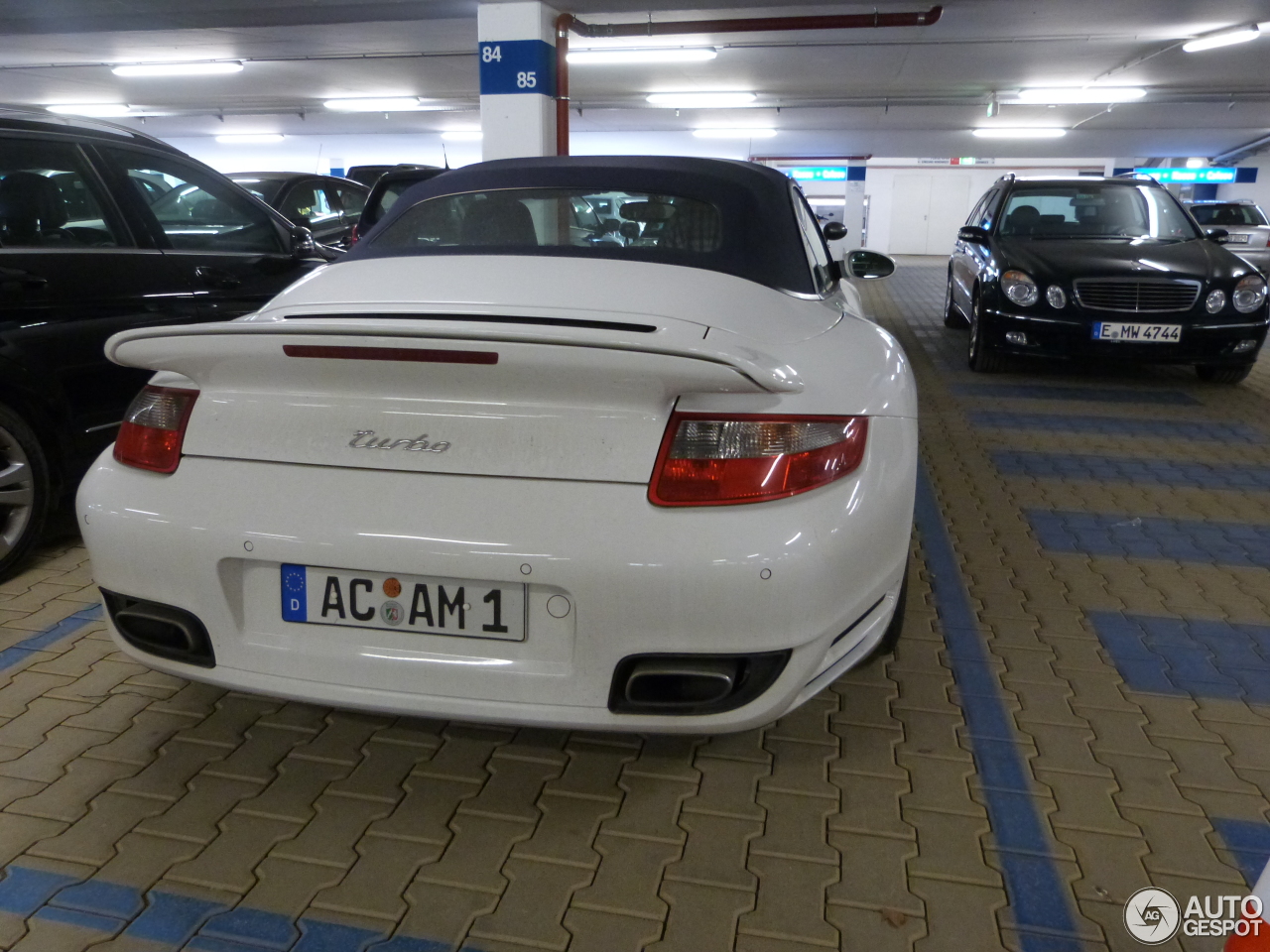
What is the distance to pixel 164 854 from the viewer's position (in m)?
1.93

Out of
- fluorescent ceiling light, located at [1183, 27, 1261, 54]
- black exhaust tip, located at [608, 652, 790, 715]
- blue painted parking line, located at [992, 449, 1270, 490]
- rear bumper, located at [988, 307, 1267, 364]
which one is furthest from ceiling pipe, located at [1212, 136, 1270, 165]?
black exhaust tip, located at [608, 652, 790, 715]

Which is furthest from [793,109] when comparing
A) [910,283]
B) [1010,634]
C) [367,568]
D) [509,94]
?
[367,568]

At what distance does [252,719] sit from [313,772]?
1.08 ft

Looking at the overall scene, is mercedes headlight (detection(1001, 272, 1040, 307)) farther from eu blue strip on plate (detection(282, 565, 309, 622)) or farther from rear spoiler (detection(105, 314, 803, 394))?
eu blue strip on plate (detection(282, 565, 309, 622))

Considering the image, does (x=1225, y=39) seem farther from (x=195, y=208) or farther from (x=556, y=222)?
(x=195, y=208)

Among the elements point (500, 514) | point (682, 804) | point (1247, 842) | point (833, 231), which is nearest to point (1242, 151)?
point (833, 231)

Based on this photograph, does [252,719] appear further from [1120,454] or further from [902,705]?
[1120,454]

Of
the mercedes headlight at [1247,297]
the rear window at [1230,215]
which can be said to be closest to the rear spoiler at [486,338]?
the mercedes headlight at [1247,297]

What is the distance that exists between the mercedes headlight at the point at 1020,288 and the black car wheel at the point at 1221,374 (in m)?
1.44

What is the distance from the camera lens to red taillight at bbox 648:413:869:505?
1751 millimetres

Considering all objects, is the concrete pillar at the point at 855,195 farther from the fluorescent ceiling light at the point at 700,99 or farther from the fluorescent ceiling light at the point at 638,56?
the fluorescent ceiling light at the point at 638,56

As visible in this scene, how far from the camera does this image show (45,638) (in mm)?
2900

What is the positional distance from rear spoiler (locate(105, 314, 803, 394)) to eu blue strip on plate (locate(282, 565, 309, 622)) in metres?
0.44

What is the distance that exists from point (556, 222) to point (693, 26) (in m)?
9.94
